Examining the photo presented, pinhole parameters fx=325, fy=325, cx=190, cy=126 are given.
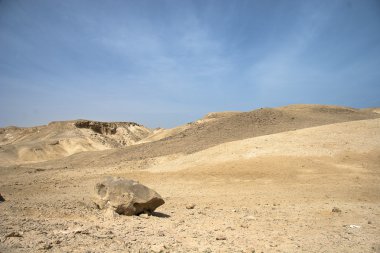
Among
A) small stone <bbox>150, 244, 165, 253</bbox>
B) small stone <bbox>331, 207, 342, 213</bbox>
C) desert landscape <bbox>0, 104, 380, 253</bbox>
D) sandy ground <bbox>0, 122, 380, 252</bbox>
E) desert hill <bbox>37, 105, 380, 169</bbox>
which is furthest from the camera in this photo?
desert hill <bbox>37, 105, 380, 169</bbox>

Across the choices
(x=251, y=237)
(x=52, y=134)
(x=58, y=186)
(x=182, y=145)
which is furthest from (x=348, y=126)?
(x=52, y=134)

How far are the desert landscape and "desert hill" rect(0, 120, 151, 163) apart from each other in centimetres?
1255

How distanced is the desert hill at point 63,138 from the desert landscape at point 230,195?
494 inches

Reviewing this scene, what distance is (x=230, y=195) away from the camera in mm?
11719

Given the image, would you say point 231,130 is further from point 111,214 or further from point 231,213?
point 111,214

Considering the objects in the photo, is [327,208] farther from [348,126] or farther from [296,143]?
[348,126]

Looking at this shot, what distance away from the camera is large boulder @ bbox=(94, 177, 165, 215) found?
25.6ft

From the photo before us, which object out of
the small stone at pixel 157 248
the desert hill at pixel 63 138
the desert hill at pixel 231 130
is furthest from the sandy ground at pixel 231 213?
the desert hill at pixel 63 138

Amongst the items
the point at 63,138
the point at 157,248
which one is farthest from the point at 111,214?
the point at 63,138

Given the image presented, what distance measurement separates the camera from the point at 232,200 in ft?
35.7

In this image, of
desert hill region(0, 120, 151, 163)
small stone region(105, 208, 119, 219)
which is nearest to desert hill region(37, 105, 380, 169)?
desert hill region(0, 120, 151, 163)

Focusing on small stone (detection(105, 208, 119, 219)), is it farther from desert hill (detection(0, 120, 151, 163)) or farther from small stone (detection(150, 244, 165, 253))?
desert hill (detection(0, 120, 151, 163))

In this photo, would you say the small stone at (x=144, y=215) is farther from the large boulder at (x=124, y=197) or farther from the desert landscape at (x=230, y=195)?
the large boulder at (x=124, y=197)

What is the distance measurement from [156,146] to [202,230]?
58.5 ft
